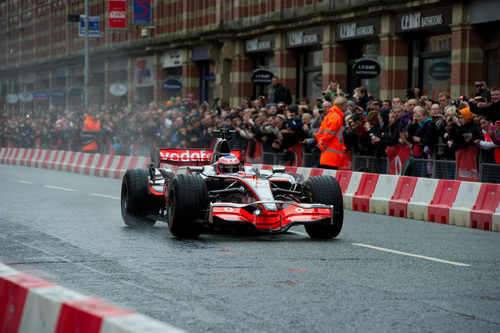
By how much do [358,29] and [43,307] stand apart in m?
28.7

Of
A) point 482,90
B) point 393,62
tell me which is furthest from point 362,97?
point 393,62

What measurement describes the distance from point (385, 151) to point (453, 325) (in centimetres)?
1277

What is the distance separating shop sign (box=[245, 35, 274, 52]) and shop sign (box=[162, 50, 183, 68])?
7466 mm

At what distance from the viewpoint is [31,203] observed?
17.5 metres

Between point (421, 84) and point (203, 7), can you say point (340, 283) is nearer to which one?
point (421, 84)

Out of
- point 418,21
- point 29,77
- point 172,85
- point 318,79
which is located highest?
point 29,77

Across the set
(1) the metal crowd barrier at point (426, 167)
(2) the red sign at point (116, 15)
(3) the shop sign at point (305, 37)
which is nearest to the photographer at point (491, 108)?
(1) the metal crowd barrier at point (426, 167)

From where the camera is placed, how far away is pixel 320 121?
70.6ft

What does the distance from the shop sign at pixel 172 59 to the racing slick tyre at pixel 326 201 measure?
36819 millimetres

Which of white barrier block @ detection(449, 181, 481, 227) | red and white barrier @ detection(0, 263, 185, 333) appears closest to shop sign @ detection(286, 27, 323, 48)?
white barrier block @ detection(449, 181, 481, 227)

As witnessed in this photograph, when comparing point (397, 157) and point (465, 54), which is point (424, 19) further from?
point (397, 157)

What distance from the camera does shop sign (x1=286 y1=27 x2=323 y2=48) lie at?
1395 inches

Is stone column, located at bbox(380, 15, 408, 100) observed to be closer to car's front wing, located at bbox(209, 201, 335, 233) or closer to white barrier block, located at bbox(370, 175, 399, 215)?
white barrier block, located at bbox(370, 175, 399, 215)

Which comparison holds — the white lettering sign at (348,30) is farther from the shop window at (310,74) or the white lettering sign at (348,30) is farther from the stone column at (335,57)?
the shop window at (310,74)
